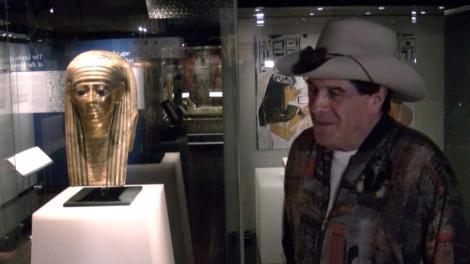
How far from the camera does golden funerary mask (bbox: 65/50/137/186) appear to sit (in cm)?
197

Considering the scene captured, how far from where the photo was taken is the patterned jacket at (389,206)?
115 centimetres

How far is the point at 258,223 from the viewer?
4.85ft

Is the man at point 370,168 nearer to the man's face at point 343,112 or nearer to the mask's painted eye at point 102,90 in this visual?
the man's face at point 343,112

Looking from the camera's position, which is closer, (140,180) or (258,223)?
(258,223)

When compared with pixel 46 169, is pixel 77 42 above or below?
above

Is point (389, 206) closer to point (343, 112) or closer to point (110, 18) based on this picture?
point (343, 112)

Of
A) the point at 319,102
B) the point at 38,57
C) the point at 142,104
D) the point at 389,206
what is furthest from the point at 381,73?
the point at 38,57

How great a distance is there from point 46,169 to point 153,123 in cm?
52

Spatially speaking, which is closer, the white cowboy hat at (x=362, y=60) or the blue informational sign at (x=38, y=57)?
the white cowboy hat at (x=362, y=60)

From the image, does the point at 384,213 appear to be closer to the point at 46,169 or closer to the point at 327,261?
the point at 327,261

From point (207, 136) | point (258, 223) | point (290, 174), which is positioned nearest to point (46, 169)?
point (207, 136)

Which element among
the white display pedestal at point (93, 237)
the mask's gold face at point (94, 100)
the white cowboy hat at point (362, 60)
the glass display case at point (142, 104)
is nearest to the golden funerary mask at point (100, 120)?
the mask's gold face at point (94, 100)

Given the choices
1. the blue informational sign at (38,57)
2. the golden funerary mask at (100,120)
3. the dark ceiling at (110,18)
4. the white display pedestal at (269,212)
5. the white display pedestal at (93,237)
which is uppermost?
the dark ceiling at (110,18)

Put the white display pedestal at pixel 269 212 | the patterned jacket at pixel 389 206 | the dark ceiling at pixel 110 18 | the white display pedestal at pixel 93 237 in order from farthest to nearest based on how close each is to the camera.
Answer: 1. the dark ceiling at pixel 110 18
2. the white display pedestal at pixel 93 237
3. the white display pedestal at pixel 269 212
4. the patterned jacket at pixel 389 206
